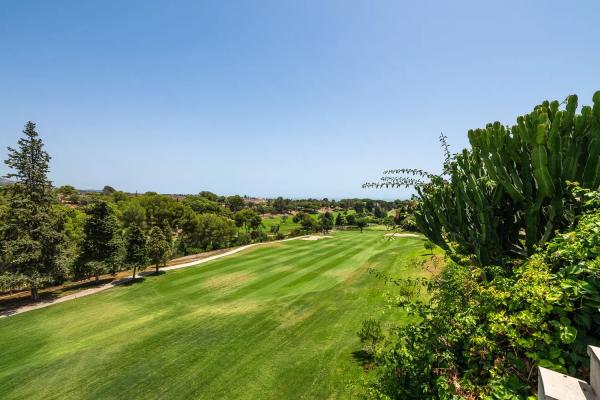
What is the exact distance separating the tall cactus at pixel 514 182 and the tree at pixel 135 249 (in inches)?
999

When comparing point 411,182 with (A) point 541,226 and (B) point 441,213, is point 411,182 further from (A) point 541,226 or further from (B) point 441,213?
(A) point 541,226

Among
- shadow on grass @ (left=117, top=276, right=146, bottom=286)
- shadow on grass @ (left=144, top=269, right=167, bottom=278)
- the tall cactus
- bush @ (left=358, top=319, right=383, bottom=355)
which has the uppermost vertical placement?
the tall cactus

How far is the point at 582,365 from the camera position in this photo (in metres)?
3.16

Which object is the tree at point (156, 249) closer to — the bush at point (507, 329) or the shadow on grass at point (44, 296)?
the shadow on grass at point (44, 296)

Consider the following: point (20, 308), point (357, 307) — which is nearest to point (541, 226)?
point (357, 307)

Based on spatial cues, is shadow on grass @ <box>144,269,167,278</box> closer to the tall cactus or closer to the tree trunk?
the tree trunk

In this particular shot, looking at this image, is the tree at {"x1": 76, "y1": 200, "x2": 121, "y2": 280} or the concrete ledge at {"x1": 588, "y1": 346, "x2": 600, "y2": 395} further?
the tree at {"x1": 76, "y1": 200, "x2": 121, "y2": 280}

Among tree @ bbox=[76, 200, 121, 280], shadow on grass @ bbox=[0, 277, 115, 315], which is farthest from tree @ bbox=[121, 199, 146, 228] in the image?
tree @ bbox=[76, 200, 121, 280]

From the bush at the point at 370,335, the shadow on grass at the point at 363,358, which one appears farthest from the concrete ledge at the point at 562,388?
the shadow on grass at the point at 363,358

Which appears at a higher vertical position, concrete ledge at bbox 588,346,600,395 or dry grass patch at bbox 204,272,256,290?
concrete ledge at bbox 588,346,600,395

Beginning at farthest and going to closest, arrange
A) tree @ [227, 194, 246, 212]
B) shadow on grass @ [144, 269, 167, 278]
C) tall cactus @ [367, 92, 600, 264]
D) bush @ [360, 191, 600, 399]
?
tree @ [227, 194, 246, 212] < shadow on grass @ [144, 269, 167, 278] < tall cactus @ [367, 92, 600, 264] < bush @ [360, 191, 600, 399]

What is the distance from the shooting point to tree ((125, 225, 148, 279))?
25.3 m

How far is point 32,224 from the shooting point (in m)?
21.2

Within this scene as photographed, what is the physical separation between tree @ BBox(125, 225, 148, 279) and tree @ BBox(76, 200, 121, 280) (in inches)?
39.6
